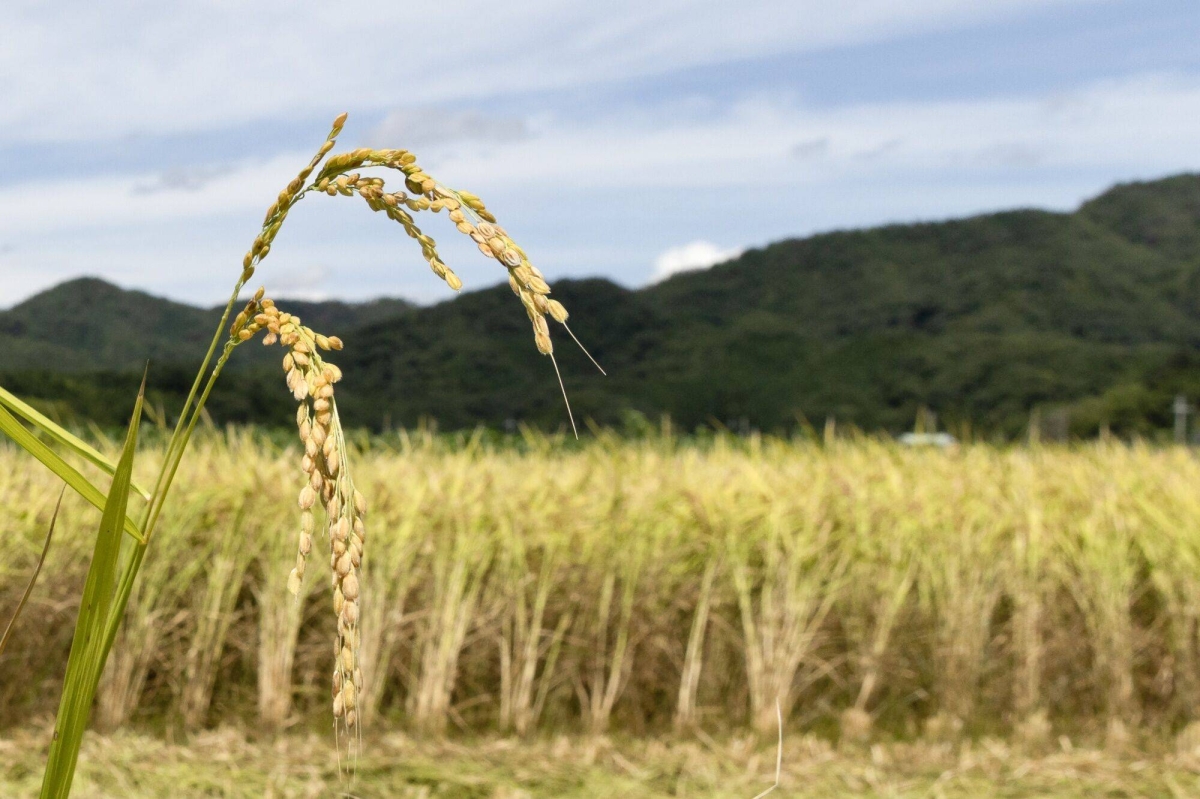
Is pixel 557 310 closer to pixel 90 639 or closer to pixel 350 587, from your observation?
pixel 350 587

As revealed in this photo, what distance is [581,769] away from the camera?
3.13 m

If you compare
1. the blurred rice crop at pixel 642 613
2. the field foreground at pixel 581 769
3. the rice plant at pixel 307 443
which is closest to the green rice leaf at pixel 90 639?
the rice plant at pixel 307 443

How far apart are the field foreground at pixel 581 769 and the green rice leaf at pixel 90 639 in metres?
2.10

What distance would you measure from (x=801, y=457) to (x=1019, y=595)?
143 cm

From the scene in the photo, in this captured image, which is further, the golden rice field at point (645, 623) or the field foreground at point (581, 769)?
the golden rice field at point (645, 623)

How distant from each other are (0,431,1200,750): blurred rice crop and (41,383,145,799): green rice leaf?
9.04 ft

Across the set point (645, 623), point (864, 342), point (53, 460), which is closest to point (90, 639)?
A: point (53, 460)

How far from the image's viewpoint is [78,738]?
2.72 feet

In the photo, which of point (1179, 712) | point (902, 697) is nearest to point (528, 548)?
point (902, 697)

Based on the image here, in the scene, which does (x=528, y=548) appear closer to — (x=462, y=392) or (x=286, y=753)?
(x=286, y=753)

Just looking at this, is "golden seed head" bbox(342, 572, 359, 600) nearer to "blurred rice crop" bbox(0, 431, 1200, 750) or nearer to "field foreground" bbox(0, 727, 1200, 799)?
"field foreground" bbox(0, 727, 1200, 799)

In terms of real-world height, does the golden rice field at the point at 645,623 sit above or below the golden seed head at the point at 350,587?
below

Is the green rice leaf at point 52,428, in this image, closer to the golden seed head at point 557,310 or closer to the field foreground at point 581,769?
the golden seed head at point 557,310

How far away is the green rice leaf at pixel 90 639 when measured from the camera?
0.80 m
